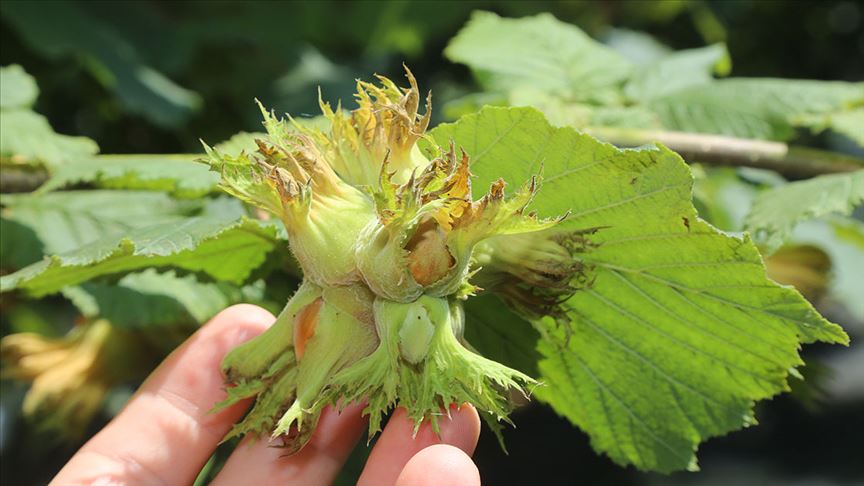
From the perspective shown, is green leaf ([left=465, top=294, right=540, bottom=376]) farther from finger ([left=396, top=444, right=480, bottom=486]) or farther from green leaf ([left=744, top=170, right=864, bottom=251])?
green leaf ([left=744, top=170, right=864, bottom=251])

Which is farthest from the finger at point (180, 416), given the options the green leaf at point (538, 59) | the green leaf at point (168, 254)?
the green leaf at point (538, 59)

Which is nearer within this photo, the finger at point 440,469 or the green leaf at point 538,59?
the finger at point 440,469

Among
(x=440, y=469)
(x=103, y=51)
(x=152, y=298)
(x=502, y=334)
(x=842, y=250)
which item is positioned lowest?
(x=842, y=250)

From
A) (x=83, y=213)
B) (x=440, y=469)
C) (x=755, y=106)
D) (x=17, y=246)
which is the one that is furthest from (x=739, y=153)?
(x=17, y=246)

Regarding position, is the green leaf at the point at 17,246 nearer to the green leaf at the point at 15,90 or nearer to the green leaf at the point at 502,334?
the green leaf at the point at 15,90

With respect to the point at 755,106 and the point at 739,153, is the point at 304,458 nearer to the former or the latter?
the point at 739,153

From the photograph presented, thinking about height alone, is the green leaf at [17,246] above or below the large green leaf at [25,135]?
below

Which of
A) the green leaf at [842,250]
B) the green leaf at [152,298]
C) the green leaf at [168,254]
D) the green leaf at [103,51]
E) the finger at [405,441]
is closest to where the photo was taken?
the finger at [405,441]
